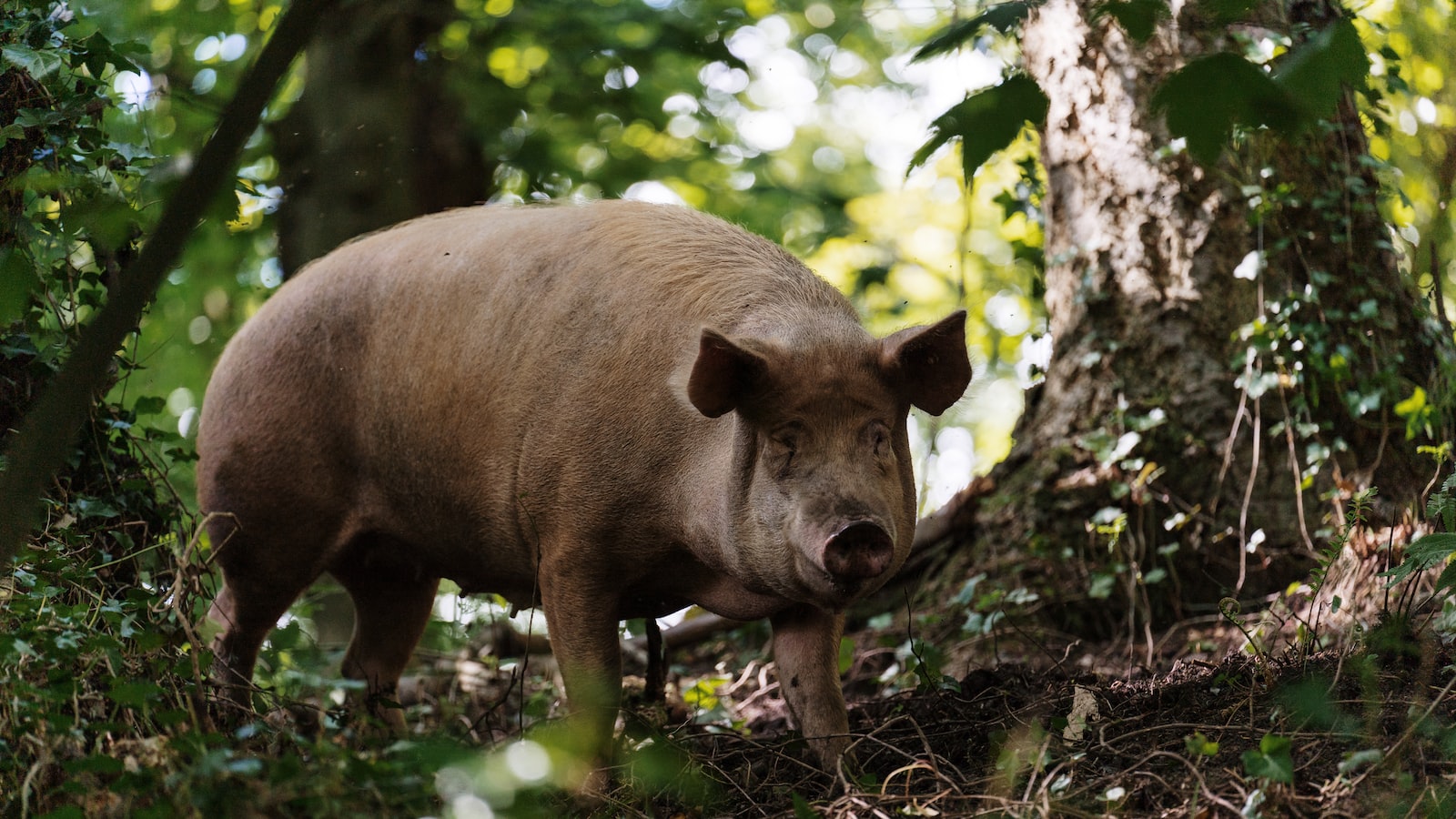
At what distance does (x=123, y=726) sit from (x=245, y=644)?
278 centimetres

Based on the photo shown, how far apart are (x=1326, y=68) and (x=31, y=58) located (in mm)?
4232

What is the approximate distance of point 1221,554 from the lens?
21.1ft

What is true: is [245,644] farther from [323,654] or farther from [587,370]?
[323,654]

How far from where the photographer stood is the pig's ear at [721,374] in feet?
14.0

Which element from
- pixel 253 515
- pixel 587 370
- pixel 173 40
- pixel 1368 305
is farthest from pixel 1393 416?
pixel 173 40

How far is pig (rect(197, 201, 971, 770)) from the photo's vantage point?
444 centimetres

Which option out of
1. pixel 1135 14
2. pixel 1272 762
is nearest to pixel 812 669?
pixel 1272 762

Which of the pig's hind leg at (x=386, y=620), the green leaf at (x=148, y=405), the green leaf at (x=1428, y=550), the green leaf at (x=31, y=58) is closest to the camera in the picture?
the green leaf at (x=1428, y=550)

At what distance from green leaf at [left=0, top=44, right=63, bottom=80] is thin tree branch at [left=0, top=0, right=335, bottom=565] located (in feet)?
8.79

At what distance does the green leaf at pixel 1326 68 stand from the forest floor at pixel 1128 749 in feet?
5.74

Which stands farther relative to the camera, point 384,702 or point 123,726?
point 384,702

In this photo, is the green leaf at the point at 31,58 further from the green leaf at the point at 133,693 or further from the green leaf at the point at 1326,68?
the green leaf at the point at 1326,68

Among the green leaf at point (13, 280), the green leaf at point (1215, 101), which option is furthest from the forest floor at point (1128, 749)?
the green leaf at point (13, 280)

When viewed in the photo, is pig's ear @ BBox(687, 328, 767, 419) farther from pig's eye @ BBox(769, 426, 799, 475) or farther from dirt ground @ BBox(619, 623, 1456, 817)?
dirt ground @ BBox(619, 623, 1456, 817)
